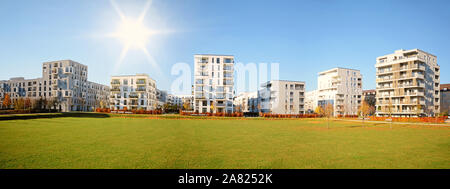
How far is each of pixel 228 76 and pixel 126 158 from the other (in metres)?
68.9

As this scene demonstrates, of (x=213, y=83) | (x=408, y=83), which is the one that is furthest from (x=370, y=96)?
(x=213, y=83)

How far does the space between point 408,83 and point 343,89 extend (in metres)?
27.5

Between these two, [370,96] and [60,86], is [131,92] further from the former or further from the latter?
[370,96]

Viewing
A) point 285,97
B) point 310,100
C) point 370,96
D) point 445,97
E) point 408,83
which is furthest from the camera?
point 310,100

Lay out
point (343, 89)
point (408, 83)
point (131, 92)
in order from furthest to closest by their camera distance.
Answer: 1. point (131, 92)
2. point (343, 89)
3. point (408, 83)

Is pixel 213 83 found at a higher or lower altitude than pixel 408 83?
higher

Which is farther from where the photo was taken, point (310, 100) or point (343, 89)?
point (310, 100)

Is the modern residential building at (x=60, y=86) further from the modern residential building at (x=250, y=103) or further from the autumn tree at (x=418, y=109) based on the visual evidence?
the autumn tree at (x=418, y=109)

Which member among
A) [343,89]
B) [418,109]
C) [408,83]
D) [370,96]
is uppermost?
[408,83]

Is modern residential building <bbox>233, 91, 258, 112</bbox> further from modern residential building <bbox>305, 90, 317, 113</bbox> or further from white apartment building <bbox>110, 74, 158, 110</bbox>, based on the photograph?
white apartment building <bbox>110, 74, 158, 110</bbox>

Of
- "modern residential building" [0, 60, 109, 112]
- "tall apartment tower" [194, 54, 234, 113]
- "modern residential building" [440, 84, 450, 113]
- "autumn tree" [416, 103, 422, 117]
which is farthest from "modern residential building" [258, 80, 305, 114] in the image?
"modern residential building" [0, 60, 109, 112]

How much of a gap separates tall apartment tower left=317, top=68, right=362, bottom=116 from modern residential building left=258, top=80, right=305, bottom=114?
1263cm

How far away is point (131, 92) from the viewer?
97.6m
